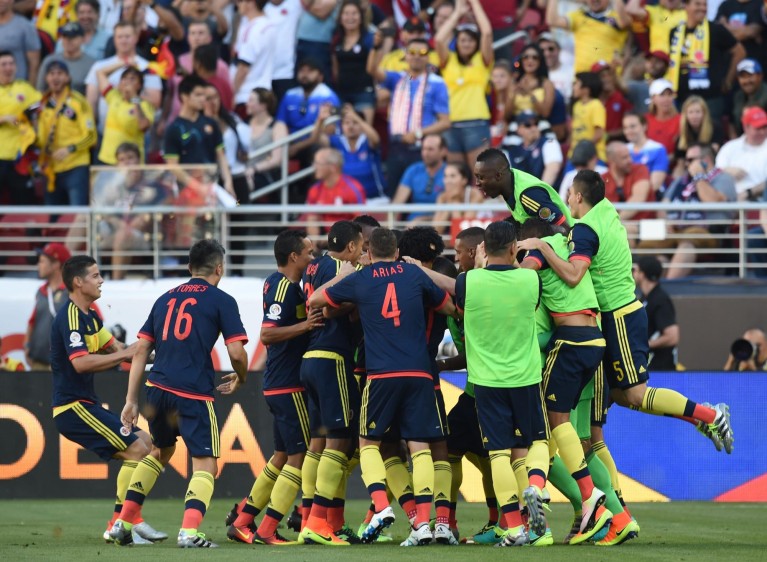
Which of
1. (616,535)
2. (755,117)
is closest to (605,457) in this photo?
(616,535)

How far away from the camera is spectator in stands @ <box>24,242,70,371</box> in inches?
643

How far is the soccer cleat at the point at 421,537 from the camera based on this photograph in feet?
30.9

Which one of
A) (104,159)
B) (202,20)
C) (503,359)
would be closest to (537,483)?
(503,359)

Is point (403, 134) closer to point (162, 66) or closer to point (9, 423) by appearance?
point (162, 66)

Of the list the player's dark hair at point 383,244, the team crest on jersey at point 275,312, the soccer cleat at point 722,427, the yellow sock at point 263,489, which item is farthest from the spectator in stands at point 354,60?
the soccer cleat at point 722,427

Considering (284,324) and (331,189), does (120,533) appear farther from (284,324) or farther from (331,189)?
(331,189)

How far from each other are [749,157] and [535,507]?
1001 centimetres

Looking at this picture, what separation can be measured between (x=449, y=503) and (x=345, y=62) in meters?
10.7

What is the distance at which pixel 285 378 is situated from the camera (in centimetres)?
1042

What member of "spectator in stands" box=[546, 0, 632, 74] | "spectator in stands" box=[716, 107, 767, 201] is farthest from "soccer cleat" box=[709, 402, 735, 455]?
"spectator in stands" box=[546, 0, 632, 74]

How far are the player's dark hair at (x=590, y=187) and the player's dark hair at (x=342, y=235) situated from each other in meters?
1.71

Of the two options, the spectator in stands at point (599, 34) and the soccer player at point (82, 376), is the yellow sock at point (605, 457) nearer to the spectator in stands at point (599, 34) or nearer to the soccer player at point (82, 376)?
the soccer player at point (82, 376)

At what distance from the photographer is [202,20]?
2003cm

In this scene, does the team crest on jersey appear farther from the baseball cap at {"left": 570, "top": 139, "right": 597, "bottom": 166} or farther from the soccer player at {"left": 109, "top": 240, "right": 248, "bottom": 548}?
the baseball cap at {"left": 570, "top": 139, "right": 597, "bottom": 166}
